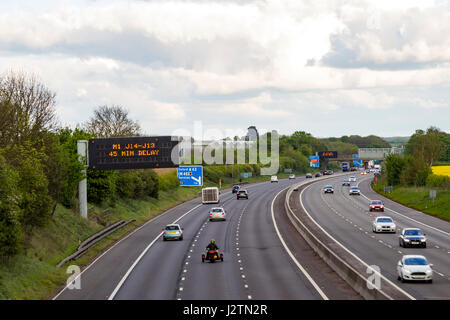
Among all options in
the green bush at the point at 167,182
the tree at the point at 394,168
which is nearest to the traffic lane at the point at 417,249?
the green bush at the point at 167,182

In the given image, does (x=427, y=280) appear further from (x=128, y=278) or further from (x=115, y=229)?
(x=115, y=229)

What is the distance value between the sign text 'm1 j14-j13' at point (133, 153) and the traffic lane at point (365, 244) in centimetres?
1663

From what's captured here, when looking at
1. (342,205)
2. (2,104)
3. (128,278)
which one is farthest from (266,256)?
(342,205)

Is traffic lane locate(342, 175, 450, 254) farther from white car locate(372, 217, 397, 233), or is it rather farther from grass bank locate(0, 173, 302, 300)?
grass bank locate(0, 173, 302, 300)

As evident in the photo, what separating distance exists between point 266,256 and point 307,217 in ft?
100

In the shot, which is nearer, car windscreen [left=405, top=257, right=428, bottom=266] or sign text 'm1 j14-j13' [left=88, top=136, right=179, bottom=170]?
car windscreen [left=405, top=257, right=428, bottom=266]

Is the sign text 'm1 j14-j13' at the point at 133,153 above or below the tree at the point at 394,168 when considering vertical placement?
above

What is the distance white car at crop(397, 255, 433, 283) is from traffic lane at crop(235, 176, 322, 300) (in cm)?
474

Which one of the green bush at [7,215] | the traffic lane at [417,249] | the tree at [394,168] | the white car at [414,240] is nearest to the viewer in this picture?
the green bush at [7,215]

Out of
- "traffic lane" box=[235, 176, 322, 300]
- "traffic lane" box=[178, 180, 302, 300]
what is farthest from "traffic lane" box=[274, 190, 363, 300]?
"traffic lane" box=[178, 180, 302, 300]

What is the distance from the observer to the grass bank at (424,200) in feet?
272

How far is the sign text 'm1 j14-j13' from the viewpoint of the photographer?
205 feet

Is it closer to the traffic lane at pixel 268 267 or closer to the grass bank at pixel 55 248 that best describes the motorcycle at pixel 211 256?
the traffic lane at pixel 268 267
